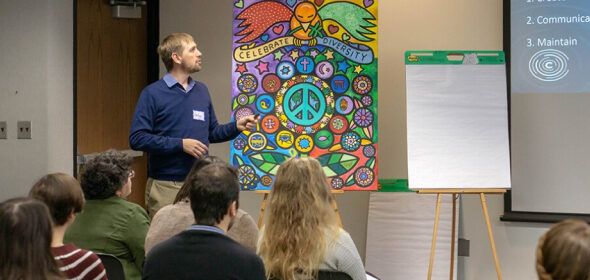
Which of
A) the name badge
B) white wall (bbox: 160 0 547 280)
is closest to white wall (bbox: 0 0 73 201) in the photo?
white wall (bbox: 160 0 547 280)

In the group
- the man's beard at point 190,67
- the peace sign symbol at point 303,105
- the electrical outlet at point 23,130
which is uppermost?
the man's beard at point 190,67

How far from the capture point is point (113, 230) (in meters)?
2.91

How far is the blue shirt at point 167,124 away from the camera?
155 inches

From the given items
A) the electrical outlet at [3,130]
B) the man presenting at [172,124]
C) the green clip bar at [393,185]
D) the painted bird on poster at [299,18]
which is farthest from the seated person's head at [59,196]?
the green clip bar at [393,185]

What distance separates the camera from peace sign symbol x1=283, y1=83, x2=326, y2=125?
4539 mm

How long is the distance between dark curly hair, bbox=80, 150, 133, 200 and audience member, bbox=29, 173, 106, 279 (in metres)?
0.47

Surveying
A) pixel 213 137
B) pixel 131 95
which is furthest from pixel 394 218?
pixel 131 95

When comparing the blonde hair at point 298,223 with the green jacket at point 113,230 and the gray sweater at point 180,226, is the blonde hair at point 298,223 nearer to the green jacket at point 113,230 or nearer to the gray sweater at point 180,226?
the gray sweater at point 180,226

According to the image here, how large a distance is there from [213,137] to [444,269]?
5.60ft

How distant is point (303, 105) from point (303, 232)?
2.02 metres

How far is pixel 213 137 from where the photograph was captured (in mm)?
4215

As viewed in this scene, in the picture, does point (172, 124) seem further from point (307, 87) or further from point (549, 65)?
point (549, 65)

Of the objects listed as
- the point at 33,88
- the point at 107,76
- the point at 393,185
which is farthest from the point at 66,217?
the point at 107,76

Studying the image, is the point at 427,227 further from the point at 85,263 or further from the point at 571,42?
the point at 85,263
